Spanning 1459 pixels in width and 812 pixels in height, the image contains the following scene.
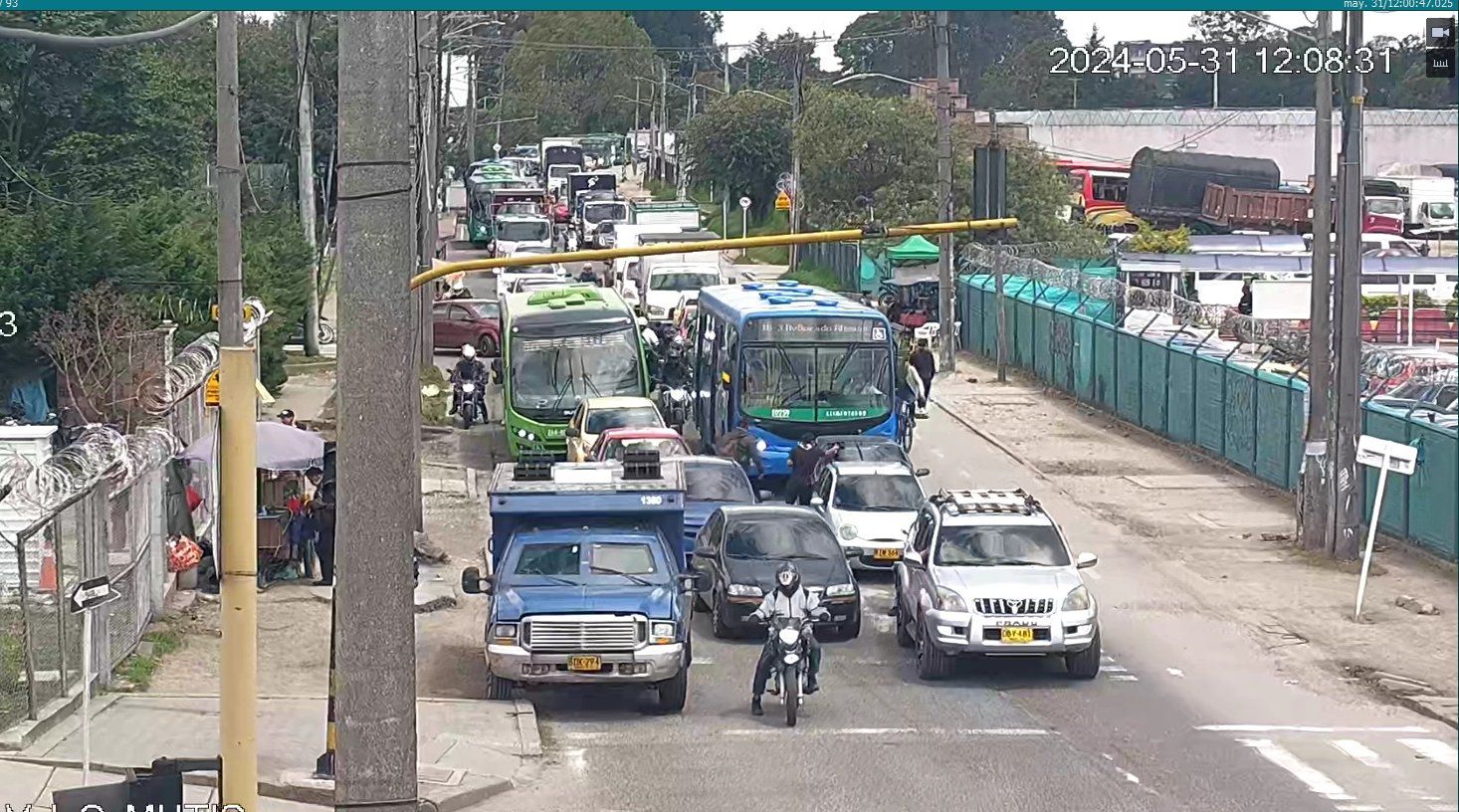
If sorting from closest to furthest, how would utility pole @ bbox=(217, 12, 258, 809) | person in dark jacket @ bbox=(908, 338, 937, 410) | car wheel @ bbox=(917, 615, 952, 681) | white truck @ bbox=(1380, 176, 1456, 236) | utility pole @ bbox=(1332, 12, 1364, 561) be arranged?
utility pole @ bbox=(217, 12, 258, 809) < car wheel @ bbox=(917, 615, 952, 681) < utility pole @ bbox=(1332, 12, 1364, 561) < person in dark jacket @ bbox=(908, 338, 937, 410) < white truck @ bbox=(1380, 176, 1456, 236)

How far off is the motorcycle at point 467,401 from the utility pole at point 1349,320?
712 inches

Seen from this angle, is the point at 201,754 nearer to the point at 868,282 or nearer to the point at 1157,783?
the point at 1157,783

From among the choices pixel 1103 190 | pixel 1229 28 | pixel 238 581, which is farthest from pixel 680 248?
pixel 1103 190

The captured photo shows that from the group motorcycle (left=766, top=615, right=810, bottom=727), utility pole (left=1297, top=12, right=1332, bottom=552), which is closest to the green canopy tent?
utility pole (left=1297, top=12, right=1332, bottom=552)

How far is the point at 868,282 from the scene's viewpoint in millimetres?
64312

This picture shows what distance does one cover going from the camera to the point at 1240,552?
26.4m

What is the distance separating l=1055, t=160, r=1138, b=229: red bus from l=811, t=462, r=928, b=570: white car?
53322 millimetres

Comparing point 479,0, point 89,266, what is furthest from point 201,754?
point 89,266

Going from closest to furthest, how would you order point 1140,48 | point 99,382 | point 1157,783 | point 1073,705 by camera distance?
point 1157,783 < point 1073,705 < point 1140,48 < point 99,382

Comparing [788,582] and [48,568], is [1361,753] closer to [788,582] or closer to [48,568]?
[788,582]

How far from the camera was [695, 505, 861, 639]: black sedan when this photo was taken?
2103cm

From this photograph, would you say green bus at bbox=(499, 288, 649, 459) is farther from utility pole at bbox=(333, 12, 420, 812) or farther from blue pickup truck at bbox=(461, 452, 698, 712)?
utility pole at bbox=(333, 12, 420, 812)

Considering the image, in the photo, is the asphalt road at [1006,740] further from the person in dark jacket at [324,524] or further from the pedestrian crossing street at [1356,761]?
the person in dark jacket at [324,524]

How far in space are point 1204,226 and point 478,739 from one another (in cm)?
6322
